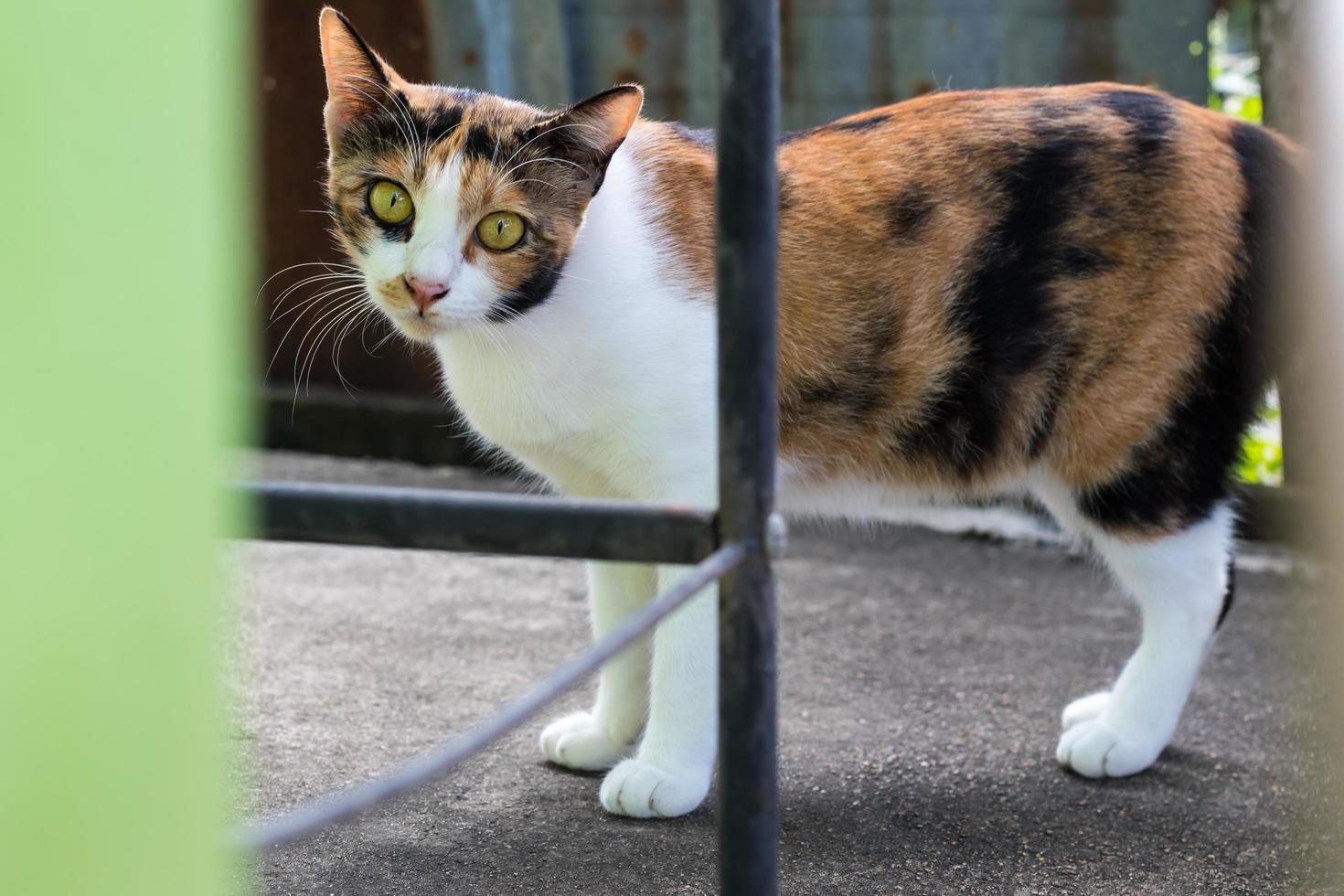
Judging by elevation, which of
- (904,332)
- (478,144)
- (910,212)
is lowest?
(904,332)

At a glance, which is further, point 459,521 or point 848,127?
point 848,127

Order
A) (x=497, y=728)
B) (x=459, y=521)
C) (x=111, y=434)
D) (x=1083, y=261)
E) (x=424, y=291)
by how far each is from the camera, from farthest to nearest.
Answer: (x=1083, y=261), (x=424, y=291), (x=459, y=521), (x=497, y=728), (x=111, y=434)

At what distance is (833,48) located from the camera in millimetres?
3012

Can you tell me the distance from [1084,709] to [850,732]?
0.34 meters

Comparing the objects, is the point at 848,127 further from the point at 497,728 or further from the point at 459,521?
the point at 497,728

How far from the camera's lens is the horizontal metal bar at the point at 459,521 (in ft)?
2.81

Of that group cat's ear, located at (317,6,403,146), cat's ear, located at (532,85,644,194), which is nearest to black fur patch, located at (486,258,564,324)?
cat's ear, located at (532,85,644,194)

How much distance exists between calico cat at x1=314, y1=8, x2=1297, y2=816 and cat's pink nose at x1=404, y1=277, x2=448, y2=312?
7 centimetres

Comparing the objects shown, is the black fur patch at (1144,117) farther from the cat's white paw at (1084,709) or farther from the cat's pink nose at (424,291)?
the cat's pink nose at (424,291)

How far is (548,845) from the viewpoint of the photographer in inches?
61.6

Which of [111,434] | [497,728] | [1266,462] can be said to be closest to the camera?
[111,434]

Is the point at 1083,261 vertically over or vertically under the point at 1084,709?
over

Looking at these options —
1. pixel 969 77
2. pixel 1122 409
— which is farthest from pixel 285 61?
pixel 1122 409

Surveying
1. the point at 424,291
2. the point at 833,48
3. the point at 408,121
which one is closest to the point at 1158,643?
the point at 424,291
